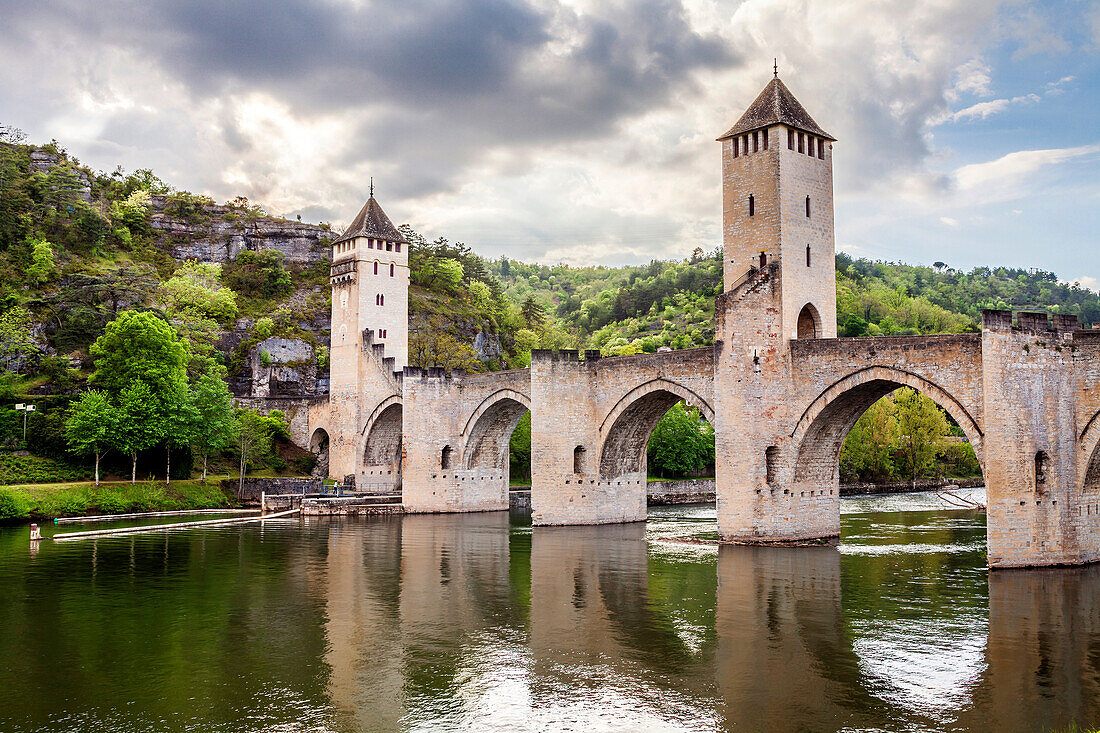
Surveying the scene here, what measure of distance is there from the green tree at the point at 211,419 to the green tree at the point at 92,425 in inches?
166

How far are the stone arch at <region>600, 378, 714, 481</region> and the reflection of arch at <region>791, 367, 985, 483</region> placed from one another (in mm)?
4760

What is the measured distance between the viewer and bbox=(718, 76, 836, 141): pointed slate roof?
26641mm

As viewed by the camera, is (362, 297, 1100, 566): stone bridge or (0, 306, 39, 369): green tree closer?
(362, 297, 1100, 566): stone bridge

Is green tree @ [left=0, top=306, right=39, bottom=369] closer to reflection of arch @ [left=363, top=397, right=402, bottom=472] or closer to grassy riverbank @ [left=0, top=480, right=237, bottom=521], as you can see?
grassy riverbank @ [left=0, top=480, right=237, bottom=521]

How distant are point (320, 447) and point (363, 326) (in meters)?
9.15

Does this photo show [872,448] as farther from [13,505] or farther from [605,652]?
[13,505]

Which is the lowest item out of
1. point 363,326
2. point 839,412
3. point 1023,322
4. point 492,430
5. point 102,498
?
point 102,498

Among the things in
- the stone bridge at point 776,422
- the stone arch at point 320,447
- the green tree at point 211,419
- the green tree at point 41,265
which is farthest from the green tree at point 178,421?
the green tree at point 41,265

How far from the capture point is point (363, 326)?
4762 cm

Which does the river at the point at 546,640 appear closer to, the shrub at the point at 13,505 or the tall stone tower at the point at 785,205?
the tall stone tower at the point at 785,205

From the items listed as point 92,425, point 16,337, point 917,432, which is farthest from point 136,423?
point 917,432

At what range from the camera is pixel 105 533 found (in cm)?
2994

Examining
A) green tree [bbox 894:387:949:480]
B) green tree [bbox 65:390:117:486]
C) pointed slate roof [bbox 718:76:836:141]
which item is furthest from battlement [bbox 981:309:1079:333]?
green tree [bbox 65:390:117:486]

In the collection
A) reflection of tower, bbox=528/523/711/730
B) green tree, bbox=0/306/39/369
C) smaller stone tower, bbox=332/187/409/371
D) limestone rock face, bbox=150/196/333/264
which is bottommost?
reflection of tower, bbox=528/523/711/730
